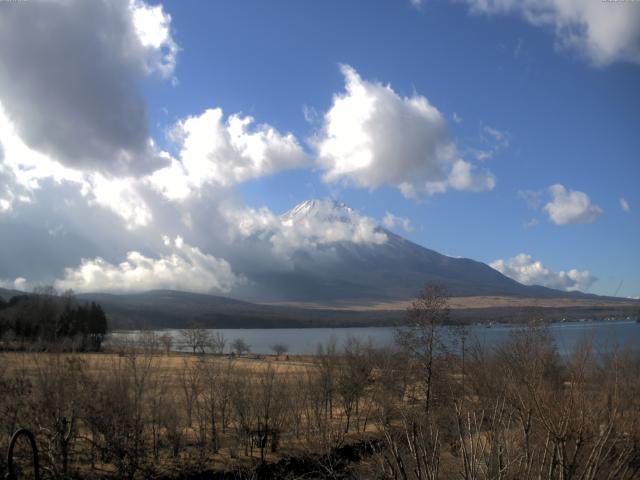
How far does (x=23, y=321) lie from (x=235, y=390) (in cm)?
6375

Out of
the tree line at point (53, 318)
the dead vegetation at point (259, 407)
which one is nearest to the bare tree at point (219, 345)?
the dead vegetation at point (259, 407)

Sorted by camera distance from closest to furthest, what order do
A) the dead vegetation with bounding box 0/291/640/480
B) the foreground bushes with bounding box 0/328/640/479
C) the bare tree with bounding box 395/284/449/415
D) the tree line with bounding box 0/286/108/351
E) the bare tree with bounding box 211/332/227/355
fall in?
the foreground bushes with bounding box 0/328/640/479 < the dead vegetation with bounding box 0/291/640/480 < the bare tree with bounding box 395/284/449/415 < the bare tree with bounding box 211/332/227/355 < the tree line with bounding box 0/286/108/351

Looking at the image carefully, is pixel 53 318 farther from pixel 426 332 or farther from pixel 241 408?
pixel 426 332

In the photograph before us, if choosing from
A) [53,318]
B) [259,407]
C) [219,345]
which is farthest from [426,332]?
[53,318]

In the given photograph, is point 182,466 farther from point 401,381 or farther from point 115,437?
point 401,381

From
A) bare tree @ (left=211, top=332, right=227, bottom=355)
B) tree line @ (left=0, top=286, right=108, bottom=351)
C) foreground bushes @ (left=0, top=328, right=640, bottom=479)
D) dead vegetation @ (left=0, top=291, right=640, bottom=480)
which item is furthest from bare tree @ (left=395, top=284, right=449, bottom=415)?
tree line @ (left=0, top=286, right=108, bottom=351)

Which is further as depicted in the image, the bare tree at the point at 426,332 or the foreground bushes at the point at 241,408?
the bare tree at the point at 426,332

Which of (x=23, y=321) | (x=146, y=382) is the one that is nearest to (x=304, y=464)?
(x=146, y=382)

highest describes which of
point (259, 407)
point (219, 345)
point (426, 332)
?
point (426, 332)

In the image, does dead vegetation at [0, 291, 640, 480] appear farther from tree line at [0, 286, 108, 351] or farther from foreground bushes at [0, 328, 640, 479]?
tree line at [0, 286, 108, 351]

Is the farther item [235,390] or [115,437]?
[235,390]

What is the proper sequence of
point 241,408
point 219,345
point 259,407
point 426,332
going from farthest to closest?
point 219,345 < point 426,332 < point 259,407 < point 241,408

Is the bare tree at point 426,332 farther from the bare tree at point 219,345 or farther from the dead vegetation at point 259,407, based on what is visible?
the bare tree at point 219,345

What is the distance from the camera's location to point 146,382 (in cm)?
2541
